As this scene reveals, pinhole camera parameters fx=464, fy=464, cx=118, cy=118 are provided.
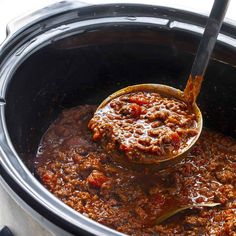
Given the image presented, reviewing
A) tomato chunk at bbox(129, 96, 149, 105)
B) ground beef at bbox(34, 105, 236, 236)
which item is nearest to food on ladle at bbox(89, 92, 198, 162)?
tomato chunk at bbox(129, 96, 149, 105)

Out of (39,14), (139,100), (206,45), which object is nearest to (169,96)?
(139,100)

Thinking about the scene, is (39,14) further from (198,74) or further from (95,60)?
(198,74)

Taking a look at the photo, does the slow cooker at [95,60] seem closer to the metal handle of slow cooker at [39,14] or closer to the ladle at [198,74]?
the metal handle of slow cooker at [39,14]

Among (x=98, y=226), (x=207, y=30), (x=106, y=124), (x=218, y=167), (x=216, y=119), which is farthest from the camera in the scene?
(x=216, y=119)

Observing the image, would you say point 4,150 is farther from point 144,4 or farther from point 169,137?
point 144,4

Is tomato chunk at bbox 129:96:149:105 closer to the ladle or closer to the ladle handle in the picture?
the ladle

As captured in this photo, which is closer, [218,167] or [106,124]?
[106,124]

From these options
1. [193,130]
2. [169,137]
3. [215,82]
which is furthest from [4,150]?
[215,82]
